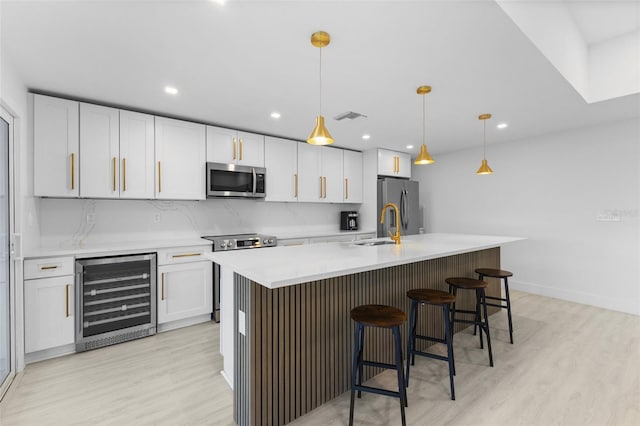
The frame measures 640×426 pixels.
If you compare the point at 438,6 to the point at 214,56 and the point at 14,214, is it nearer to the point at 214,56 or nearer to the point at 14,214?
the point at 214,56

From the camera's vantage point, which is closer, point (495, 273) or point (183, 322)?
point (495, 273)

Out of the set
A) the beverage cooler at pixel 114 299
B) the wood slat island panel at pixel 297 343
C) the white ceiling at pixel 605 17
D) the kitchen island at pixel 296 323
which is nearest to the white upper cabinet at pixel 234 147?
the beverage cooler at pixel 114 299

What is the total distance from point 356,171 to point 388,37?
346cm

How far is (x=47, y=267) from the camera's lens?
8.36ft

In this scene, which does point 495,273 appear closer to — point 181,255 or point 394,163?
point 394,163

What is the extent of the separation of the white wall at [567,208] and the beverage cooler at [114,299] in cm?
510

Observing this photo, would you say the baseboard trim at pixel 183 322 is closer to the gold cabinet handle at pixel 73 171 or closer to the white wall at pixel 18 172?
the white wall at pixel 18 172

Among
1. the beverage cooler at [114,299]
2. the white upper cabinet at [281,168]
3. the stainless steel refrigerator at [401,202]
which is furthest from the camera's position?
the stainless steel refrigerator at [401,202]

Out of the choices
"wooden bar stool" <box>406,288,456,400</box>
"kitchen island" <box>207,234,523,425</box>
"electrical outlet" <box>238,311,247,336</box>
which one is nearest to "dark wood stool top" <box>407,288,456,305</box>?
"wooden bar stool" <box>406,288,456,400</box>

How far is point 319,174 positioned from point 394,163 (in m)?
1.53

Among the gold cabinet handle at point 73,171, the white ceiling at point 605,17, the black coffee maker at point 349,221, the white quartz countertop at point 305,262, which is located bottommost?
the white quartz countertop at point 305,262

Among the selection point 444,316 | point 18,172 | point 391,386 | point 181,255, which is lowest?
point 391,386

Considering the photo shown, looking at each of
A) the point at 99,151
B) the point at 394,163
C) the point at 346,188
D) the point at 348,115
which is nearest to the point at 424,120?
the point at 348,115

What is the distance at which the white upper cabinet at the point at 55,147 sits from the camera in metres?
2.74
